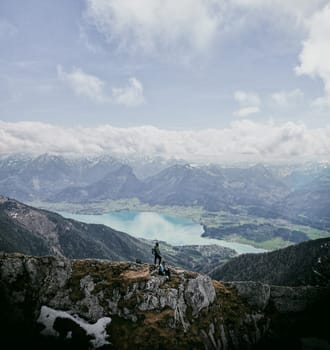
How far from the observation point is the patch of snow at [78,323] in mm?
48031

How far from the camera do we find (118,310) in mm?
54000

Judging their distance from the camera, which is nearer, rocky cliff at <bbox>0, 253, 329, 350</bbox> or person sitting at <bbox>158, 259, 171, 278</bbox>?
rocky cliff at <bbox>0, 253, 329, 350</bbox>

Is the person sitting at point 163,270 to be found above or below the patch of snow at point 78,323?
above

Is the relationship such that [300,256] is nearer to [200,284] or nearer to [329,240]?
[329,240]

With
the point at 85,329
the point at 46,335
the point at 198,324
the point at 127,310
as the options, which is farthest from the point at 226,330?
the point at 46,335

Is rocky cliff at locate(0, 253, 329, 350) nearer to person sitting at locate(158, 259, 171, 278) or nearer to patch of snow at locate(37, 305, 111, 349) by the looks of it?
patch of snow at locate(37, 305, 111, 349)

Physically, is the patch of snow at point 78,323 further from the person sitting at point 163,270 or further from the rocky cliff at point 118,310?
the person sitting at point 163,270

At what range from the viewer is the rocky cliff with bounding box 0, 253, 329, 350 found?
4831 centimetres

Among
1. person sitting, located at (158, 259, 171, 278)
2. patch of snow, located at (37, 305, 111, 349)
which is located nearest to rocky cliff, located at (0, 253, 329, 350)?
patch of snow, located at (37, 305, 111, 349)

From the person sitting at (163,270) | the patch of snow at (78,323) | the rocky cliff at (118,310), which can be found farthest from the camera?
the person sitting at (163,270)

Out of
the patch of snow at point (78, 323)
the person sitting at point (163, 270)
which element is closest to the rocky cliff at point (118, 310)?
the patch of snow at point (78, 323)

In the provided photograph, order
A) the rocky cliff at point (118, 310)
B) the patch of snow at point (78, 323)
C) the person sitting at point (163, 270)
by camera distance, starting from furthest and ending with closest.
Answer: the person sitting at point (163, 270), the rocky cliff at point (118, 310), the patch of snow at point (78, 323)

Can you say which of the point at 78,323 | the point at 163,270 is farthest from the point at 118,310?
the point at 163,270

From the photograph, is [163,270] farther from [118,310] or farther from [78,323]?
[78,323]
